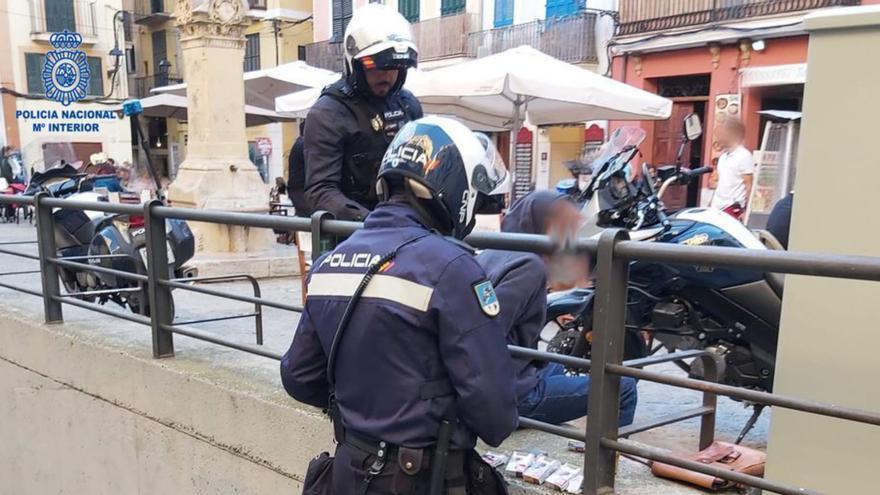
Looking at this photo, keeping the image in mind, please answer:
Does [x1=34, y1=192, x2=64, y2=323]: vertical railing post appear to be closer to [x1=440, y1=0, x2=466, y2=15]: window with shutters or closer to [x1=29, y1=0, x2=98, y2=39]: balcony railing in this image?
[x1=440, y1=0, x2=466, y2=15]: window with shutters

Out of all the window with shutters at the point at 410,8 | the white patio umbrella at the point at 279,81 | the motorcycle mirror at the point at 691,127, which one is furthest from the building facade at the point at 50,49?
the motorcycle mirror at the point at 691,127

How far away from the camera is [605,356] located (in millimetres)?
2211

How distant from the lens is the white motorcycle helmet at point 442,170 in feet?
6.14

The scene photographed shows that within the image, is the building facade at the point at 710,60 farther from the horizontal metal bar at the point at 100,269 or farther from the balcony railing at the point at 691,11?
the horizontal metal bar at the point at 100,269

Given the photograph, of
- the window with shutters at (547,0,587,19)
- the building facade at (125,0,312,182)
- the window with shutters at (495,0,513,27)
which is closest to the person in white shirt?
the window with shutters at (547,0,587,19)

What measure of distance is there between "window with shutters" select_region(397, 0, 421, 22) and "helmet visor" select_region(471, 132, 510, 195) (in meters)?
20.4

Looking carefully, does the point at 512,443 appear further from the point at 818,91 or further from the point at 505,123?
the point at 505,123

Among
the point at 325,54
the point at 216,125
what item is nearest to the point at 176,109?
the point at 216,125

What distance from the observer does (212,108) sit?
26.8 feet

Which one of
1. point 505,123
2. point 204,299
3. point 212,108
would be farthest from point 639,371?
point 505,123

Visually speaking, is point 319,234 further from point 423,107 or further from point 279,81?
point 279,81

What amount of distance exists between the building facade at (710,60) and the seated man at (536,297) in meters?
10.3

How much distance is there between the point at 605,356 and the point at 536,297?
52 cm

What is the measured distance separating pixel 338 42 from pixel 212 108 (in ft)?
55.5
